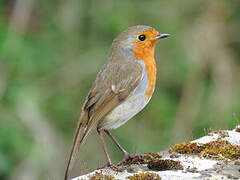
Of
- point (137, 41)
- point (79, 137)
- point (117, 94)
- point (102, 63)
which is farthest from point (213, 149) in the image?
point (102, 63)

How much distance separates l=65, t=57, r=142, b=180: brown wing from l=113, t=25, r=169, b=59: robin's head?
0.83 feet

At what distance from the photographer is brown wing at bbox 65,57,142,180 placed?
15.0 feet

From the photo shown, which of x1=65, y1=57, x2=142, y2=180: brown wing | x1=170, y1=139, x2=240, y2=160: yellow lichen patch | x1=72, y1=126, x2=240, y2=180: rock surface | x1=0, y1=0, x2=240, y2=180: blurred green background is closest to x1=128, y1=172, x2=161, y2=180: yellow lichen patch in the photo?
x1=72, y1=126, x2=240, y2=180: rock surface

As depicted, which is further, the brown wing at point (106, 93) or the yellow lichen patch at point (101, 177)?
the brown wing at point (106, 93)

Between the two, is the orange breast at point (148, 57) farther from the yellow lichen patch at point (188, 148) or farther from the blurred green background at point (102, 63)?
the blurred green background at point (102, 63)

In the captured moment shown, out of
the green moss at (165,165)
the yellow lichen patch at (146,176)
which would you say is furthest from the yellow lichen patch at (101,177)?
the green moss at (165,165)

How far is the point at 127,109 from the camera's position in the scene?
463 centimetres

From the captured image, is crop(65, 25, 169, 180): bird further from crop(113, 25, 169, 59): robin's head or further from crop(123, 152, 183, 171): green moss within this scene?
crop(123, 152, 183, 171): green moss

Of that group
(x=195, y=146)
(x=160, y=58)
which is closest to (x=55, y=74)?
(x=160, y=58)

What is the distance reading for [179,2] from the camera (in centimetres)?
782

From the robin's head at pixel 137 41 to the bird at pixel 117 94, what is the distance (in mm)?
11

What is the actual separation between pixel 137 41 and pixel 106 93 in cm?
77

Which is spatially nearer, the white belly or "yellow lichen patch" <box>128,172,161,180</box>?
"yellow lichen patch" <box>128,172,161,180</box>

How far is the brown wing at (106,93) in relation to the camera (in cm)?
459
